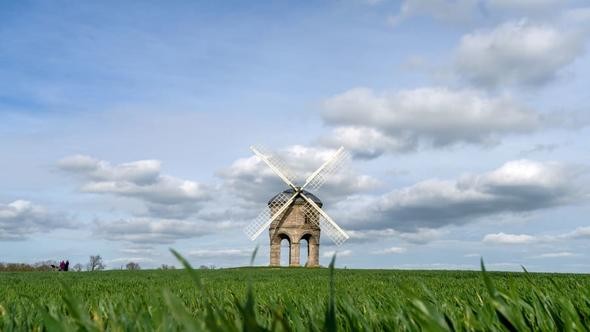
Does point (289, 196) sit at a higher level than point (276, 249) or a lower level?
higher

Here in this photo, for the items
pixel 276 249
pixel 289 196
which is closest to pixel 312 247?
pixel 276 249

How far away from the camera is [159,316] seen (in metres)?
1.40

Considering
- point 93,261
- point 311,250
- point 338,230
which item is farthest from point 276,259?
point 93,261

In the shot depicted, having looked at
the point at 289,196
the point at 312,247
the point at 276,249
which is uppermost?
the point at 289,196

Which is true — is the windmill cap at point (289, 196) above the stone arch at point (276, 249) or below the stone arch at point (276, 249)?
above

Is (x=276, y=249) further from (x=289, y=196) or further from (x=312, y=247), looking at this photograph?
(x=289, y=196)

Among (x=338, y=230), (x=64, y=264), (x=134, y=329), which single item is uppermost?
(x=338, y=230)

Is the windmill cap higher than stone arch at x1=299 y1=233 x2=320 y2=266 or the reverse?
higher

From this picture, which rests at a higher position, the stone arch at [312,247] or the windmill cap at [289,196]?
the windmill cap at [289,196]

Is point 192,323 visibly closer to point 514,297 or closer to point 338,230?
point 514,297

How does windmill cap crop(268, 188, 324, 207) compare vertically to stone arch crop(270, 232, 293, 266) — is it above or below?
above

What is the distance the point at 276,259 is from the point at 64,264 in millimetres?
22590

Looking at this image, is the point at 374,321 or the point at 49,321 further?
the point at 374,321

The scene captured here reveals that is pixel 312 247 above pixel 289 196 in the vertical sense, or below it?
below
